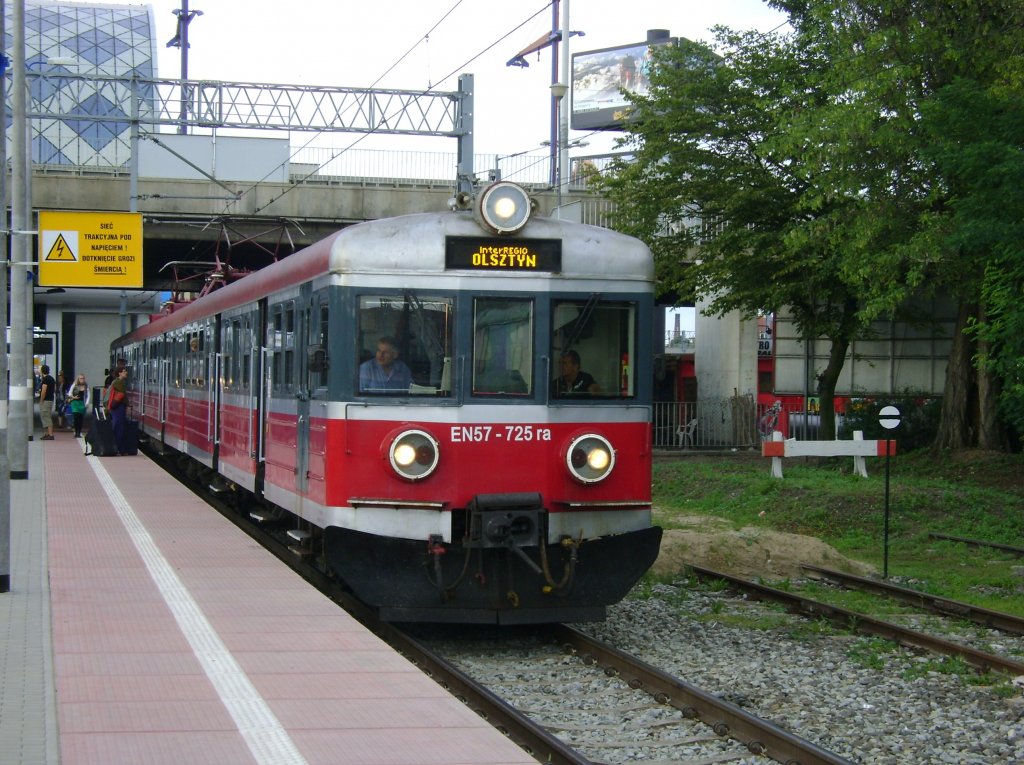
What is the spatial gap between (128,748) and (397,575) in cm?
373

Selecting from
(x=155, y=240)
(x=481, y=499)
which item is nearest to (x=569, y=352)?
(x=481, y=499)

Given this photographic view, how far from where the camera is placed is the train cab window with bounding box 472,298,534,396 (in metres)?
9.23

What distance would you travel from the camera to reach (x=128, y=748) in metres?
5.48

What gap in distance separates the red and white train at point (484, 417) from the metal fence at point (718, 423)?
23.4m

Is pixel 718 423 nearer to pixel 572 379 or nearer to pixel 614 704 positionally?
pixel 572 379

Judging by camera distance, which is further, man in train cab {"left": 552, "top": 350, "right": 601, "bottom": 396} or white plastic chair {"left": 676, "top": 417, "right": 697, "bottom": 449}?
white plastic chair {"left": 676, "top": 417, "right": 697, "bottom": 449}

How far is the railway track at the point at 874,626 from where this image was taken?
29.7 feet

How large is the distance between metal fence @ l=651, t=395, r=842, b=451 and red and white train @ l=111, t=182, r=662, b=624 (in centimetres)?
2345

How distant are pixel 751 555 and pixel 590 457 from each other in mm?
5905

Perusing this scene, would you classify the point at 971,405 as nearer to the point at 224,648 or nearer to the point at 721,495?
the point at 721,495

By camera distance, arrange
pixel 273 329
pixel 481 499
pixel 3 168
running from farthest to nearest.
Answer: pixel 273 329
pixel 3 168
pixel 481 499

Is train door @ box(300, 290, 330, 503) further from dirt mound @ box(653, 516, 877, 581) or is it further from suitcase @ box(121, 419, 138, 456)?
suitcase @ box(121, 419, 138, 456)

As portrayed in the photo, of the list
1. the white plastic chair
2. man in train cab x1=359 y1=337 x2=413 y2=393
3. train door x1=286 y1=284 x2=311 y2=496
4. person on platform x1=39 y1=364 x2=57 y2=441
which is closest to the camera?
man in train cab x1=359 y1=337 x2=413 y2=393

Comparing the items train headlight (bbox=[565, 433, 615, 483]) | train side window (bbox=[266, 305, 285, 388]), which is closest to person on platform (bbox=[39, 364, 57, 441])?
train side window (bbox=[266, 305, 285, 388])
